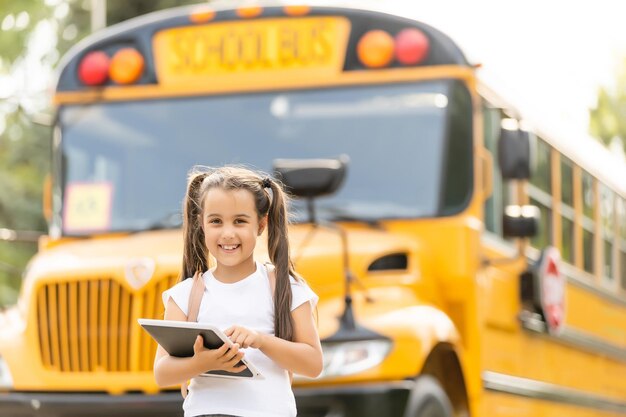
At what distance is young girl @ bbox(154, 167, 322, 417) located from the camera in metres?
3.13

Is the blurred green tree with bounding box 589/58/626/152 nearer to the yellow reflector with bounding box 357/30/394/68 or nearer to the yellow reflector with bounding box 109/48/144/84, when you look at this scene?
the yellow reflector with bounding box 109/48/144/84

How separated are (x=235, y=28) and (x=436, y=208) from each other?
3.58 ft

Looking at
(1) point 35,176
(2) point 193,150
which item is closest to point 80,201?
(2) point 193,150

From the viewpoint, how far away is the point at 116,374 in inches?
228

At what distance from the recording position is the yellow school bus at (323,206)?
5.73 m

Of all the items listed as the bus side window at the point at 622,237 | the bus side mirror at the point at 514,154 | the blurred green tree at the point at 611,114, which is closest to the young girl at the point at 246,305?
the bus side mirror at the point at 514,154

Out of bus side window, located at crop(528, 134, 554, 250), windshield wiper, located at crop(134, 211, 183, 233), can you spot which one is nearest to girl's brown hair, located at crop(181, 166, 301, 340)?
windshield wiper, located at crop(134, 211, 183, 233)

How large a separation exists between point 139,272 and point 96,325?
0.26m

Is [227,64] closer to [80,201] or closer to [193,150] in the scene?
[193,150]

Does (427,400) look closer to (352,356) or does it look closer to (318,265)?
A: (352,356)

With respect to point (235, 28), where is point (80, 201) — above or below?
below

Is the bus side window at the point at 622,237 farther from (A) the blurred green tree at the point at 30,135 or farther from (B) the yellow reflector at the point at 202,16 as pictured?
(A) the blurred green tree at the point at 30,135

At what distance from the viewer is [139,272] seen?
5812 millimetres

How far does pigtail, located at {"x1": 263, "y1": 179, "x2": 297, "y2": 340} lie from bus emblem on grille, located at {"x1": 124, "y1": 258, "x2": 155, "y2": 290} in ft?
8.35
